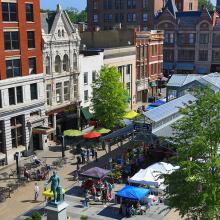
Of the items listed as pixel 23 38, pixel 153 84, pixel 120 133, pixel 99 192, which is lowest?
pixel 99 192

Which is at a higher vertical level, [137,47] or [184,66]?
Answer: [137,47]

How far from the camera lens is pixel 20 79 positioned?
4331 centimetres

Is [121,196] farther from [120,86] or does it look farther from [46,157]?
[120,86]

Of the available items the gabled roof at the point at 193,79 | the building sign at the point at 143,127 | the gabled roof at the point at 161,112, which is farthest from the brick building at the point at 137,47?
the building sign at the point at 143,127

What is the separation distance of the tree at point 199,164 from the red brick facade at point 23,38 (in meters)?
23.6

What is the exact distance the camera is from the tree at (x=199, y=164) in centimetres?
2198

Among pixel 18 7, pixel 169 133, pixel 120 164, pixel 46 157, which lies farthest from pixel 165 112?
pixel 18 7

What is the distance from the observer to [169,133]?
38875mm

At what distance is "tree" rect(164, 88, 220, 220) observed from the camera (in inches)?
866

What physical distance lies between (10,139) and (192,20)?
214ft

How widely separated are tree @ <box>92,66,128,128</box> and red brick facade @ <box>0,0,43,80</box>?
7.69 metres

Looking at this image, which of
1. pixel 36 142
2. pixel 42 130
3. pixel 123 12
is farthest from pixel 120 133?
pixel 123 12

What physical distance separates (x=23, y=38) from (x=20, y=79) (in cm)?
445

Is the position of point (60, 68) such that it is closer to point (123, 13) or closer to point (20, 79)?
point (20, 79)
